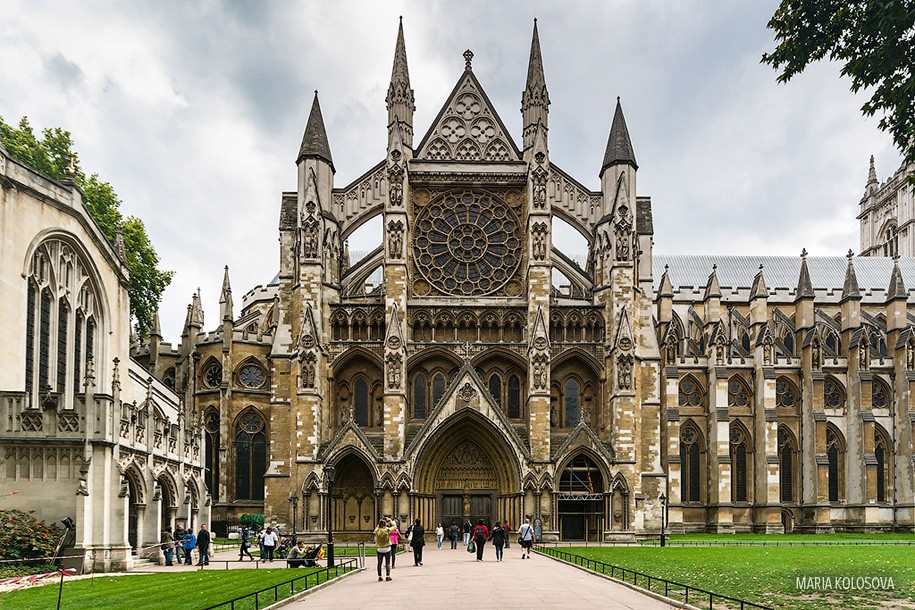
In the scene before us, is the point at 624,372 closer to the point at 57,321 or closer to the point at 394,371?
the point at 394,371

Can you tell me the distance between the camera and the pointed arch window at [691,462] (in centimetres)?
5953

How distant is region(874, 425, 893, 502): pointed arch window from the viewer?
60.6m

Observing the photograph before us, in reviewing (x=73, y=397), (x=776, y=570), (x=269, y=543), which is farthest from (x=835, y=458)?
(x=73, y=397)

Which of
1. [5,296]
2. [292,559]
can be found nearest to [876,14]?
[292,559]

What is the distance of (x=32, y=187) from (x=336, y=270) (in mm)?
21106

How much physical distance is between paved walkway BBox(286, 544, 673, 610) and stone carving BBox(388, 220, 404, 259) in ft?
66.4

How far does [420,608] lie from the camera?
17.1 m

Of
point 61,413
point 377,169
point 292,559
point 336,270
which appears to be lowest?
point 292,559

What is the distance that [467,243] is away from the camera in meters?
49.3

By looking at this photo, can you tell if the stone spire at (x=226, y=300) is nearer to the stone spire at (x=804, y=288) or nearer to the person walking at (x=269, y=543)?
the person walking at (x=269, y=543)

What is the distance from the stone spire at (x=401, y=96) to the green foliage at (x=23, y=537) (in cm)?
2898

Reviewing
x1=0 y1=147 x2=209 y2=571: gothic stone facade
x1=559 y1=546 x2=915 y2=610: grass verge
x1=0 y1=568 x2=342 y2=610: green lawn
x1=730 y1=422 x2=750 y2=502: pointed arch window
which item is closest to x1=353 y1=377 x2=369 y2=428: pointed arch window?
x1=0 y1=147 x2=209 y2=571: gothic stone facade

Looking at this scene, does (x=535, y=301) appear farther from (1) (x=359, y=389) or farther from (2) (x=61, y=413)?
(2) (x=61, y=413)

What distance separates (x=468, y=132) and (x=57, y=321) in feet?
87.1
